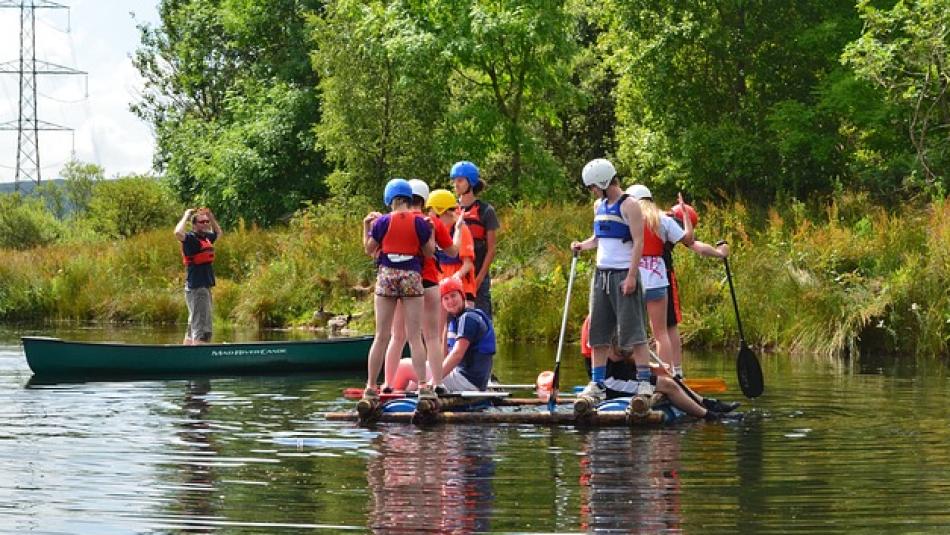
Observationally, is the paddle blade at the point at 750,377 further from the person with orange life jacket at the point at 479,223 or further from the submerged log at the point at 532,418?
the person with orange life jacket at the point at 479,223

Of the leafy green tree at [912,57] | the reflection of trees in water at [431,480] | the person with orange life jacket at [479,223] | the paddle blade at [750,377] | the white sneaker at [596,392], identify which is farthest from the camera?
the leafy green tree at [912,57]

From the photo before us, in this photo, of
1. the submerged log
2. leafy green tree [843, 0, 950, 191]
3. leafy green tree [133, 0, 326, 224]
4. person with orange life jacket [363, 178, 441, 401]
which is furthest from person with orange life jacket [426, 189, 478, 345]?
leafy green tree [133, 0, 326, 224]

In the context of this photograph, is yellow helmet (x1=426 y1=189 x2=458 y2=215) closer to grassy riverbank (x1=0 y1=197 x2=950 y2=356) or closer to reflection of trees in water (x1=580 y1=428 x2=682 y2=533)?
reflection of trees in water (x1=580 y1=428 x2=682 y2=533)

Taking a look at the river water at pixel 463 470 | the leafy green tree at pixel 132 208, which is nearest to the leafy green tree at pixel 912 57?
the river water at pixel 463 470

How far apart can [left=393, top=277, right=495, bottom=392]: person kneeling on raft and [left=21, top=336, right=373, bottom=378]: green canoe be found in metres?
5.36

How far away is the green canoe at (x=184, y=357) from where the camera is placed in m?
18.4

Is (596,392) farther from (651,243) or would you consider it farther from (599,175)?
(599,175)

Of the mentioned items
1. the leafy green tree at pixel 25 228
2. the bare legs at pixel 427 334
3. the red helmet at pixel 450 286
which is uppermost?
the leafy green tree at pixel 25 228

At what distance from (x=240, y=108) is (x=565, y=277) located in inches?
938

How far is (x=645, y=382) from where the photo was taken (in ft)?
41.3

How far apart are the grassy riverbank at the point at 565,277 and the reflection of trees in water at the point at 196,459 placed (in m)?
8.31

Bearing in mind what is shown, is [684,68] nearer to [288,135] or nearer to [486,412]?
[288,135]

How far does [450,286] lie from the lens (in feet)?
43.8

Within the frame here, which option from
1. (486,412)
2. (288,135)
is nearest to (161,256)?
(288,135)
